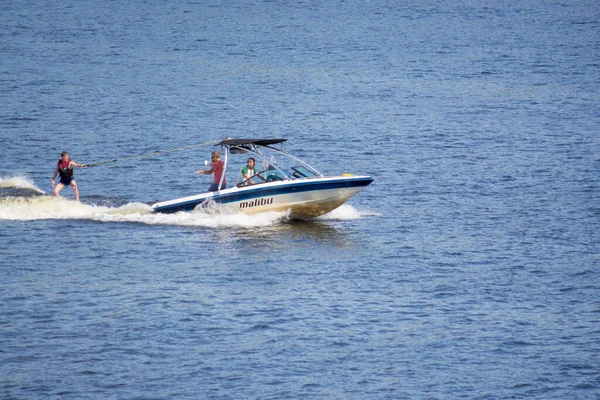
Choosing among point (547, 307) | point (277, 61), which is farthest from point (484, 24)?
point (547, 307)

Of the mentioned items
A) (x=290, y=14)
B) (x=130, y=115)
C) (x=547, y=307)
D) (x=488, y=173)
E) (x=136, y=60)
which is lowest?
(x=547, y=307)

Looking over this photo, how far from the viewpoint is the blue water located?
2292 cm

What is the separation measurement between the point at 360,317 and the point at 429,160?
21095mm

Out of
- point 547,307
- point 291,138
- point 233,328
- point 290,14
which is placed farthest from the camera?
point 290,14

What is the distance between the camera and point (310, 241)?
3209cm

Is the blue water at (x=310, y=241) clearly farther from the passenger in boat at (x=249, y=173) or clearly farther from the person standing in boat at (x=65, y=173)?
the passenger in boat at (x=249, y=173)

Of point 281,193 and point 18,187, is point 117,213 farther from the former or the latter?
point 281,193

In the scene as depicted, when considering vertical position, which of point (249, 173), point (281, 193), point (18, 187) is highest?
point (18, 187)

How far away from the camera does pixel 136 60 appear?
7394cm

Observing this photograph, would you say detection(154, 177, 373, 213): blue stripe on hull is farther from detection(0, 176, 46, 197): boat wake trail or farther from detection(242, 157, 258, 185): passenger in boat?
detection(0, 176, 46, 197): boat wake trail

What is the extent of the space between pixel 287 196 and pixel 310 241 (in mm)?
1833

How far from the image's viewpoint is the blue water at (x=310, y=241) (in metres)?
22.9

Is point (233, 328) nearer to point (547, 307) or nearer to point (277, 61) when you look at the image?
point (547, 307)

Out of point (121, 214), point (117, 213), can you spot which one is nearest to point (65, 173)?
point (117, 213)
